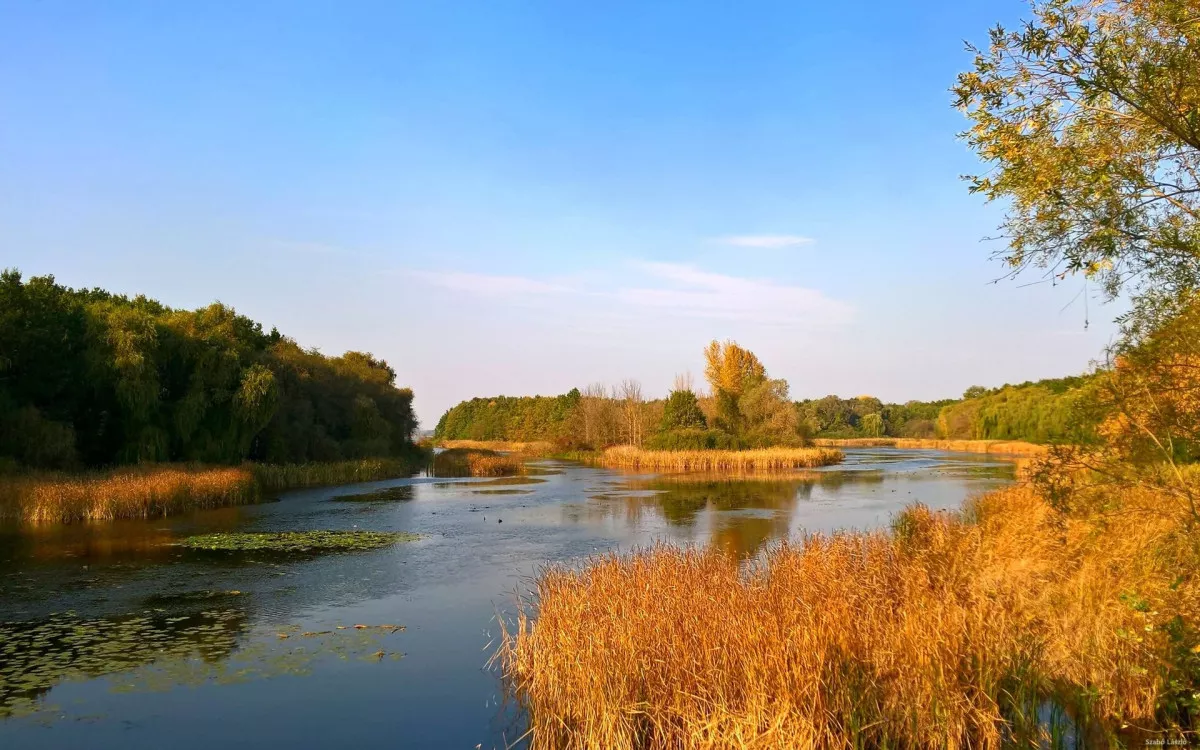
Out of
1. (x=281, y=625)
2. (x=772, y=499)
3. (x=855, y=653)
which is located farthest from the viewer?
(x=772, y=499)

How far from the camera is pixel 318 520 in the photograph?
22594 millimetres

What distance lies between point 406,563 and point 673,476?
92.6ft

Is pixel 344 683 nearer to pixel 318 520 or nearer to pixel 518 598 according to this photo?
pixel 518 598

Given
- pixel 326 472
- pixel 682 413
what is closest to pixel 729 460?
pixel 682 413

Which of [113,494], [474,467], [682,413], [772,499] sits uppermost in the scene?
[682,413]

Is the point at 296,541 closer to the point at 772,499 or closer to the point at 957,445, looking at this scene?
the point at 772,499

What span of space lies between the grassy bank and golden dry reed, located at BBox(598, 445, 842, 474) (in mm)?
27202

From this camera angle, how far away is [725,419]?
195ft

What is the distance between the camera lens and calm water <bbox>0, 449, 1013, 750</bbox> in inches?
283

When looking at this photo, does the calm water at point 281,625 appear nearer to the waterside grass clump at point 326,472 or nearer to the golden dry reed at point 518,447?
the waterside grass clump at point 326,472

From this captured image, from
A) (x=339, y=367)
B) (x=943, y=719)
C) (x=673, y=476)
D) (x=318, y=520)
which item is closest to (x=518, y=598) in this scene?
(x=943, y=719)

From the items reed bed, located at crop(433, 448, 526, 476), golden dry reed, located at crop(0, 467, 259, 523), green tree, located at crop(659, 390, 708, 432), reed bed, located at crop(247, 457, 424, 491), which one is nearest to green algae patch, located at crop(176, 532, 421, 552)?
golden dry reed, located at crop(0, 467, 259, 523)

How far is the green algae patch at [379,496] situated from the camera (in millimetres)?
29152

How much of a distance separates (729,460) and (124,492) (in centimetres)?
3435
